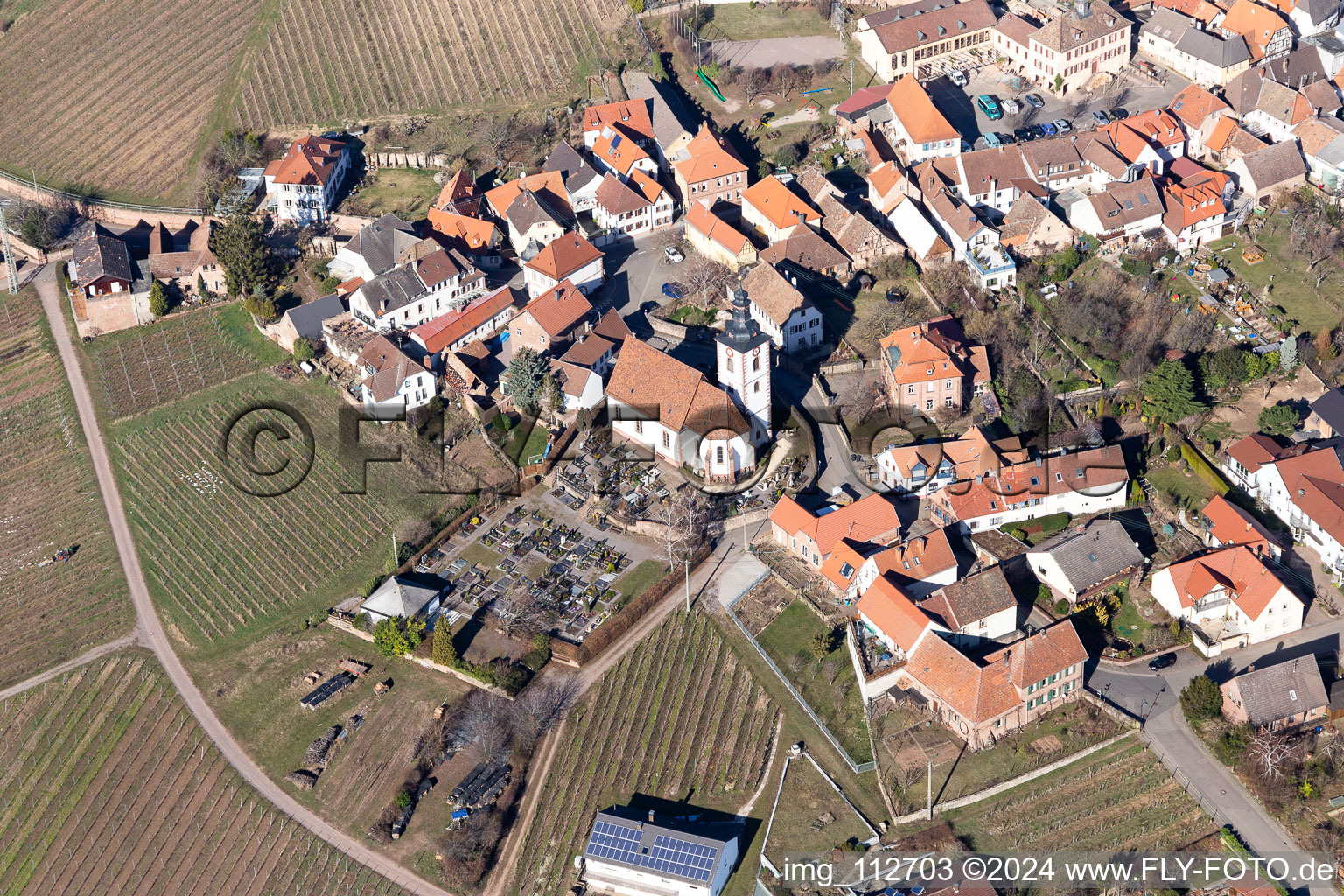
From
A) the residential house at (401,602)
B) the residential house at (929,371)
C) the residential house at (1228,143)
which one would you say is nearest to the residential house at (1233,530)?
the residential house at (929,371)

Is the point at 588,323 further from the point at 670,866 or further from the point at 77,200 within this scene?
the point at 77,200

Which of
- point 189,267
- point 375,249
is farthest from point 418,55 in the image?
point 189,267

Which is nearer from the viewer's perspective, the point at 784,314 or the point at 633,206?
the point at 784,314

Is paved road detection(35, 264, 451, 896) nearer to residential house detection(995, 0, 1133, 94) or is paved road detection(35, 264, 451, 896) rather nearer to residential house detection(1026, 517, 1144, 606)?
residential house detection(1026, 517, 1144, 606)

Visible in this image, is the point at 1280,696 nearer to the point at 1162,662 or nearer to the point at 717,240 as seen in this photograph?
the point at 1162,662

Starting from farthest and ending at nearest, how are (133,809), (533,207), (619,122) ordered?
(619,122), (533,207), (133,809)

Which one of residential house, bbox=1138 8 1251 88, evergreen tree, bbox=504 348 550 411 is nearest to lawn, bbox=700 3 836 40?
residential house, bbox=1138 8 1251 88
